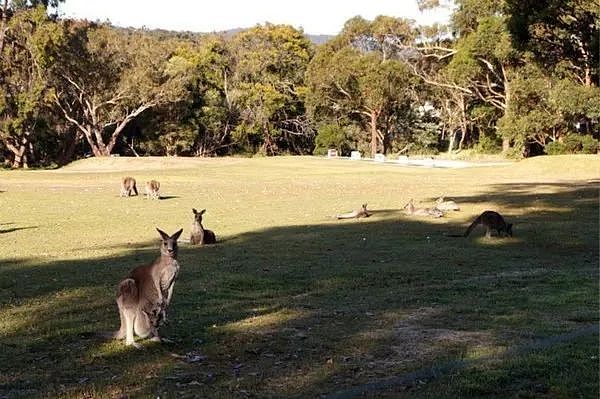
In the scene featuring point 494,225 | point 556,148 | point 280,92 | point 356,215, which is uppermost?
point 280,92

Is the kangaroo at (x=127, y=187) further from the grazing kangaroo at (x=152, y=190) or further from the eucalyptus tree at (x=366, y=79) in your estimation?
the eucalyptus tree at (x=366, y=79)

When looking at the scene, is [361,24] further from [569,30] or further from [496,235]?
[496,235]

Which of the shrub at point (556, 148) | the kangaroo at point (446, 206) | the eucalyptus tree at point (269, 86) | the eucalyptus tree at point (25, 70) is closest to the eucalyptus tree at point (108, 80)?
the eucalyptus tree at point (25, 70)

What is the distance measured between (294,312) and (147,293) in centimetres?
249

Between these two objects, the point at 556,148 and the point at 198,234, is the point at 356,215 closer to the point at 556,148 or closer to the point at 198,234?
the point at 198,234

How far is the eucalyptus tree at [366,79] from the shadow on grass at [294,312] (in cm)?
5077

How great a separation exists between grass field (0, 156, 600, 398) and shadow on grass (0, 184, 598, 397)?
31 mm

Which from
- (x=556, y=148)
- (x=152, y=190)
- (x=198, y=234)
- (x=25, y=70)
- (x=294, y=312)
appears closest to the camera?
(x=294, y=312)

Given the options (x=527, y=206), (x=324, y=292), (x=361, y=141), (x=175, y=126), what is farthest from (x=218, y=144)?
(x=324, y=292)

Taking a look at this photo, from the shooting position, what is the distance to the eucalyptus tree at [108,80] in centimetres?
5841

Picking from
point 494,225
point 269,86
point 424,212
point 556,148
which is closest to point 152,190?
point 424,212

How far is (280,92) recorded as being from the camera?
7275cm

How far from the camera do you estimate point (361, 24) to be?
72188mm

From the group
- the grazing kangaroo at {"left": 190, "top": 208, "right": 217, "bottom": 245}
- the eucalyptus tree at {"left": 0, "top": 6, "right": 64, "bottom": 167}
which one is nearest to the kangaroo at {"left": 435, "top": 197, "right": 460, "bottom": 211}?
the grazing kangaroo at {"left": 190, "top": 208, "right": 217, "bottom": 245}
